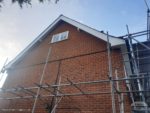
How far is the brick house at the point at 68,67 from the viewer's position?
633cm

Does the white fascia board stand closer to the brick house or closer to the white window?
the brick house

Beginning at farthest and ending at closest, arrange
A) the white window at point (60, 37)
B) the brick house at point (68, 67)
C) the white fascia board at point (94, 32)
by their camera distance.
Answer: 1. the white window at point (60, 37)
2. the white fascia board at point (94, 32)
3. the brick house at point (68, 67)

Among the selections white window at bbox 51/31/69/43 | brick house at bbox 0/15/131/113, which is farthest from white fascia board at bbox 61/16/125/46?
white window at bbox 51/31/69/43

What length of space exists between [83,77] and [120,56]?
1843 mm

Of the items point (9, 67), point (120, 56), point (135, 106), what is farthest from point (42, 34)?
point (135, 106)

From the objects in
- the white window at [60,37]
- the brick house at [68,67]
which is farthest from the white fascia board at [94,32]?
the white window at [60,37]

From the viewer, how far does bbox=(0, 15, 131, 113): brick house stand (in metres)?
6.33

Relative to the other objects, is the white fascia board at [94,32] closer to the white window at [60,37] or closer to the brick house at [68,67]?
the brick house at [68,67]

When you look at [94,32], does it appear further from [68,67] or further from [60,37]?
[60,37]

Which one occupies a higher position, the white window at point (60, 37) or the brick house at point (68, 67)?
the white window at point (60, 37)

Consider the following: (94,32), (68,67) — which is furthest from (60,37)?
(94,32)

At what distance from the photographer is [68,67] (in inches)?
311

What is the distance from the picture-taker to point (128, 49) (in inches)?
272

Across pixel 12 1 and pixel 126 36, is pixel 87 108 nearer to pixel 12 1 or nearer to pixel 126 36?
pixel 126 36
